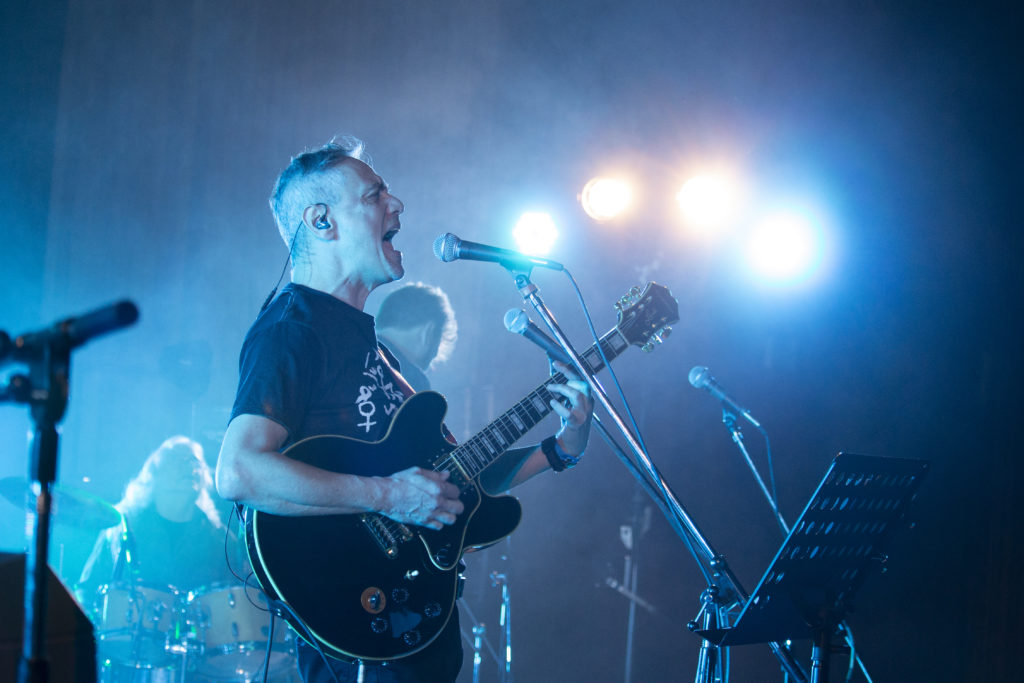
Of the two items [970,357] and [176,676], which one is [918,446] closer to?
[970,357]

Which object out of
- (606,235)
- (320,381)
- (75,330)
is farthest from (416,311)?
(75,330)

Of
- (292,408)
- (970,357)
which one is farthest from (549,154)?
(292,408)

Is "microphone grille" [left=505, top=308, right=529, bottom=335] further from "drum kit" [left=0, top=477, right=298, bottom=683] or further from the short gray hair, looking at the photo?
"drum kit" [left=0, top=477, right=298, bottom=683]

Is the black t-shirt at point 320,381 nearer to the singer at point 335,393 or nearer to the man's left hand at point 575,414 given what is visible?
the singer at point 335,393

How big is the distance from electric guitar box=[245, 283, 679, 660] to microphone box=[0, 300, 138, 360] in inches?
30.9

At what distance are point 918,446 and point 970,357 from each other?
625mm

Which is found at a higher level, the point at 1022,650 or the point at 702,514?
the point at 702,514

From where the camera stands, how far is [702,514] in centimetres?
507

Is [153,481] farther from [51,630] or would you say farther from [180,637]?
[51,630]

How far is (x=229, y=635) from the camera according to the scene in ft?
14.0

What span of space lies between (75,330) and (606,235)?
467 cm

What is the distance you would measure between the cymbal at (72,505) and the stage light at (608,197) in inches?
149

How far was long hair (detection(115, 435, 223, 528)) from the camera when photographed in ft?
15.6

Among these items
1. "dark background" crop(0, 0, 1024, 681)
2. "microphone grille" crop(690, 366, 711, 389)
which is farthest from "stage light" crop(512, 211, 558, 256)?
"microphone grille" crop(690, 366, 711, 389)
